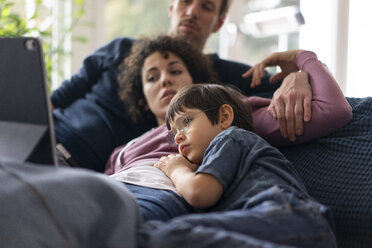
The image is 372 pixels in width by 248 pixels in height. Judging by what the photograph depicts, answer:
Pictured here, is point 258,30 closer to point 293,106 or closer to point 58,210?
point 293,106

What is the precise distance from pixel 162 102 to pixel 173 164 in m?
0.46

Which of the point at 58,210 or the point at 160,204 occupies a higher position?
the point at 58,210

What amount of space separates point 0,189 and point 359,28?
6.52 ft

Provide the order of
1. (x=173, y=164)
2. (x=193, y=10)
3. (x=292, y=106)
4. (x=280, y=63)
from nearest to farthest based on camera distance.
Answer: (x=173, y=164) → (x=292, y=106) → (x=280, y=63) → (x=193, y=10)

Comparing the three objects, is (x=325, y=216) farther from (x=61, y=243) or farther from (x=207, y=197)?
(x=61, y=243)

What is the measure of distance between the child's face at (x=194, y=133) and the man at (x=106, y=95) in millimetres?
569

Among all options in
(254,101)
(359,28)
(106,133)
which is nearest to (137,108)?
(106,133)

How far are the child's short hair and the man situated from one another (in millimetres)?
441

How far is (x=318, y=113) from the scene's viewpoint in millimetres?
1234

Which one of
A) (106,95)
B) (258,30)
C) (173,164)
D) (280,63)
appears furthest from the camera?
(258,30)

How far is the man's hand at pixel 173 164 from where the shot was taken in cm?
117

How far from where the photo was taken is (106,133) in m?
1.78

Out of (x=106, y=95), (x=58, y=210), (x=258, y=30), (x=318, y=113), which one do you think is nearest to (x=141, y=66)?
(x=106, y=95)

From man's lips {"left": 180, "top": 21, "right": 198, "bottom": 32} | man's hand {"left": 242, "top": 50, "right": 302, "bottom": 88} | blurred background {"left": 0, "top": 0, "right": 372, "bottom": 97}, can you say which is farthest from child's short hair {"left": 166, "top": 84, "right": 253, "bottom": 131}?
blurred background {"left": 0, "top": 0, "right": 372, "bottom": 97}
